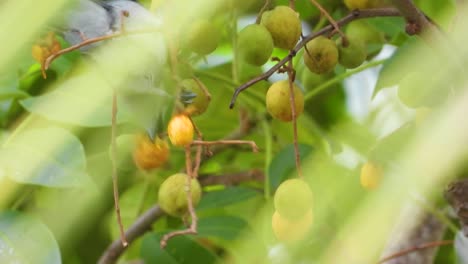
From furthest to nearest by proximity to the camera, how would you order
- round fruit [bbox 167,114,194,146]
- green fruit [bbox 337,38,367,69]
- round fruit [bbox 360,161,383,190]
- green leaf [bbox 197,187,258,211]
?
green leaf [bbox 197,187,258,211]
round fruit [bbox 360,161,383,190]
green fruit [bbox 337,38,367,69]
round fruit [bbox 167,114,194,146]

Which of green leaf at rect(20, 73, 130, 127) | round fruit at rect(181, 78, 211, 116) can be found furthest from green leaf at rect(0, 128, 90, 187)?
round fruit at rect(181, 78, 211, 116)

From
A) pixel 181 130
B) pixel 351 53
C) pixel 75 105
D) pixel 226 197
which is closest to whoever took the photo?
pixel 181 130

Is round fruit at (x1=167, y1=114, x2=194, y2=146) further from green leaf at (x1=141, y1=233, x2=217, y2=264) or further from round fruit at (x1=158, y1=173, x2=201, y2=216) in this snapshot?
green leaf at (x1=141, y1=233, x2=217, y2=264)

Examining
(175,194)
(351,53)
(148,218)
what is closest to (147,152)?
(175,194)

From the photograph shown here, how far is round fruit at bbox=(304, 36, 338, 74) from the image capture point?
60cm

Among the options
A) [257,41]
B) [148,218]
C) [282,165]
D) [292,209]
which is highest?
[257,41]

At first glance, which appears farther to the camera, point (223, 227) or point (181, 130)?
point (223, 227)

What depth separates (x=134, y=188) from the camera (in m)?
1.07

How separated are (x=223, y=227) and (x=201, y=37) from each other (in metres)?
0.29

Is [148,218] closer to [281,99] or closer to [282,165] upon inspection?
[282,165]

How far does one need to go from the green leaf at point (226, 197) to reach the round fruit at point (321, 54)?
28cm

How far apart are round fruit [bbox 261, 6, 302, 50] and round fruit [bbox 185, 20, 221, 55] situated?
0.04 m

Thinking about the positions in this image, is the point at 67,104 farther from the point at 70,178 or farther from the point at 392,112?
the point at 392,112

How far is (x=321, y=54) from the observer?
0.60 m
